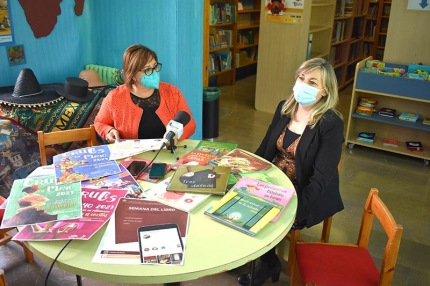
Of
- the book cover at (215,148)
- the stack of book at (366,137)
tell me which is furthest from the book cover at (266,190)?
the stack of book at (366,137)

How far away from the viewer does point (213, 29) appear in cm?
616

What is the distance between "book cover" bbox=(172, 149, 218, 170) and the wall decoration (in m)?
2.03

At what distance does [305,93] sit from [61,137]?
1.36 metres

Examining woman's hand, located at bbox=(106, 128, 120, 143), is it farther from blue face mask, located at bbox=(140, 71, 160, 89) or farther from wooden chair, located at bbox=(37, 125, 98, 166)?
blue face mask, located at bbox=(140, 71, 160, 89)

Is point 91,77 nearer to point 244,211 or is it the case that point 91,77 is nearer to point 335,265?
point 244,211

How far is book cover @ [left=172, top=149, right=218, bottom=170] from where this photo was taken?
185 centimetres

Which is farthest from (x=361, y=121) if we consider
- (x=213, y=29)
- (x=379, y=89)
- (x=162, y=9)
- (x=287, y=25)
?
(x=213, y=29)

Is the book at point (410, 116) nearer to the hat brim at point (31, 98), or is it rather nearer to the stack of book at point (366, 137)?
the stack of book at point (366, 137)

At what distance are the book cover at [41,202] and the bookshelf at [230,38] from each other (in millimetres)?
4184

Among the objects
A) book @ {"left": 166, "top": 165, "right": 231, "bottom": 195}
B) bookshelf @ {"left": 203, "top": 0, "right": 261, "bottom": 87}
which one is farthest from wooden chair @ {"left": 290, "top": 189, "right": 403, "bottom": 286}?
bookshelf @ {"left": 203, "top": 0, "right": 261, "bottom": 87}

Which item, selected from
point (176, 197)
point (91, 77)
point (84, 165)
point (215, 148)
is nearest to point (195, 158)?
point (215, 148)

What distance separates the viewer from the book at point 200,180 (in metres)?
1.59

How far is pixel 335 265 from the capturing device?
1650 millimetres

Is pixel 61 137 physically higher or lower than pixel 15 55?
lower
